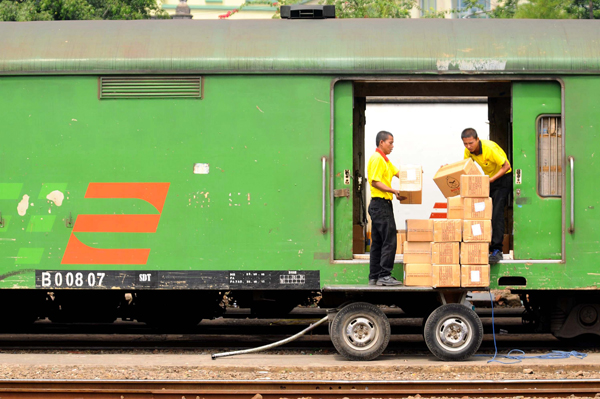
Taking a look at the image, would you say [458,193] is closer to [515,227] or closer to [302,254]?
[515,227]

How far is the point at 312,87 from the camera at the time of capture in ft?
25.2

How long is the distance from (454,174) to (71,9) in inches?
511

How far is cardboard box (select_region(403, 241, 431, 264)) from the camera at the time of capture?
7.41 m

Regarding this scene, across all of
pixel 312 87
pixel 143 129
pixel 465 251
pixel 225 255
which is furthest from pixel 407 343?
pixel 143 129

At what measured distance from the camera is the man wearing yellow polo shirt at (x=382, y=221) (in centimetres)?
743

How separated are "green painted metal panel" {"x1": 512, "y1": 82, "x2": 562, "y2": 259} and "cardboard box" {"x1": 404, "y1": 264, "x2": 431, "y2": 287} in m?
1.01

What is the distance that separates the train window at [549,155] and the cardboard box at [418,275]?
151 centimetres

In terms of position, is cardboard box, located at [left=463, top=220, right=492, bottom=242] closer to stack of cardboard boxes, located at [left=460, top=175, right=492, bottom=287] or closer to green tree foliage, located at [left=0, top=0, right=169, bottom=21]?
stack of cardboard boxes, located at [left=460, top=175, right=492, bottom=287]

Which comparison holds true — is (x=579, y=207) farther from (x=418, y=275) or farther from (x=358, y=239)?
(x=358, y=239)

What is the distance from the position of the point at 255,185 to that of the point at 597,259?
3.66 m

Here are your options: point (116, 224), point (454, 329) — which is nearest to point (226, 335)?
point (116, 224)

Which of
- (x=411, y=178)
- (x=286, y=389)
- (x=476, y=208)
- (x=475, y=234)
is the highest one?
(x=411, y=178)

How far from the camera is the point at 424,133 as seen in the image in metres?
10.8

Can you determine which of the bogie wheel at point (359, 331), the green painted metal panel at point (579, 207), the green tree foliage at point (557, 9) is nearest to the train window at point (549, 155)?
the green painted metal panel at point (579, 207)
